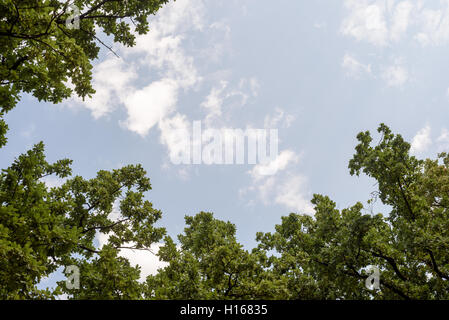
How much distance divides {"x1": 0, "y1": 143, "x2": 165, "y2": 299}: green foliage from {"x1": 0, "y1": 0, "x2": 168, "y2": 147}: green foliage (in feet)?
7.85

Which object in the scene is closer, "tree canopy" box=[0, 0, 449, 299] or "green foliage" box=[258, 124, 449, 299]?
"tree canopy" box=[0, 0, 449, 299]

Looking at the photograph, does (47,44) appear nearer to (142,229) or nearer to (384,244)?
(142,229)

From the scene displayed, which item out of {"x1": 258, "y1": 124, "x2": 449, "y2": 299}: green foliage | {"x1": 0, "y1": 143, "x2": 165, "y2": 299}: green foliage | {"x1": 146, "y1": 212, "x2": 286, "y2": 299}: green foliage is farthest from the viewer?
{"x1": 258, "y1": 124, "x2": 449, "y2": 299}: green foliage

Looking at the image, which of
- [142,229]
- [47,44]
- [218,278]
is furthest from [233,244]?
[47,44]

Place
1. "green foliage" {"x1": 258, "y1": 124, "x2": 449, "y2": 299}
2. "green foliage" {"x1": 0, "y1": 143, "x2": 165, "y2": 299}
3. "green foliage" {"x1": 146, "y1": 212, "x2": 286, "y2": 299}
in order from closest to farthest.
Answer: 1. "green foliage" {"x1": 0, "y1": 143, "x2": 165, "y2": 299}
2. "green foliage" {"x1": 146, "y1": 212, "x2": 286, "y2": 299}
3. "green foliage" {"x1": 258, "y1": 124, "x2": 449, "y2": 299}

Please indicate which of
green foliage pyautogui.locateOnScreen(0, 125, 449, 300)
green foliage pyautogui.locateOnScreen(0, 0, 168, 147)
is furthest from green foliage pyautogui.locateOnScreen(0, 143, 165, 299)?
green foliage pyautogui.locateOnScreen(0, 0, 168, 147)

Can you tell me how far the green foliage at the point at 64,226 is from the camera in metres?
6.69

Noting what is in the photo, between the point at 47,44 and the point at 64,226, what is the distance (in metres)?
7.77

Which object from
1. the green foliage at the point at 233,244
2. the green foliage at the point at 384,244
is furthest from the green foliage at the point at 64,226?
the green foliage at the point at 384,244

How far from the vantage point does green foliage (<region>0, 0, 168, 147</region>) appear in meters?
7.24

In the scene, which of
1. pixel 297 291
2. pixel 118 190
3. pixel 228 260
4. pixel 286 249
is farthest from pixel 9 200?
pixel 286 249

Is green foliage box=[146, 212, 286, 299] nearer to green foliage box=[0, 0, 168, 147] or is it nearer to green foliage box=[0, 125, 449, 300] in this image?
green foliage box=[0, 125, 449, 300]

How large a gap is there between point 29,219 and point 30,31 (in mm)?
5382
